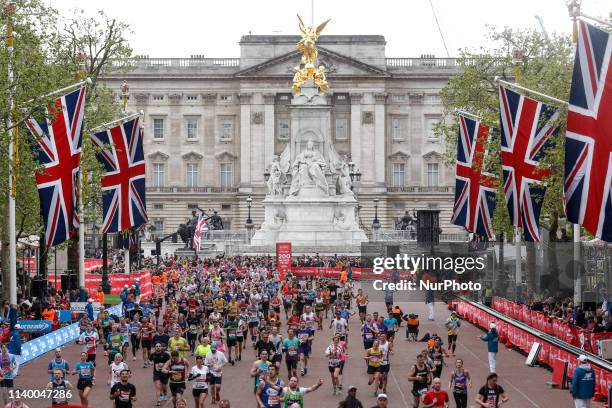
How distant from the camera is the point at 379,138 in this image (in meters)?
130

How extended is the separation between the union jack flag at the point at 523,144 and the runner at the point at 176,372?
1332cm

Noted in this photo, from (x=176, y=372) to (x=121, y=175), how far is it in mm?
19451

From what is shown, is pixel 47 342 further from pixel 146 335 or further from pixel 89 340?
pixel 89 340

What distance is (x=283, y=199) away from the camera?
90.4 meters

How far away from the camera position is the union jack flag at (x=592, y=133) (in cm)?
2394

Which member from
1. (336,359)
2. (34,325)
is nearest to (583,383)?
(336,359)

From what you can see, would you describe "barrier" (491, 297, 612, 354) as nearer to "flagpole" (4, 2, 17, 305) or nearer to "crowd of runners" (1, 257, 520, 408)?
"crowd of runners" (1, 257, 520, 408)

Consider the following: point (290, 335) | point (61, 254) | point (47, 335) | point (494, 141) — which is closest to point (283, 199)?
point (61, 254)

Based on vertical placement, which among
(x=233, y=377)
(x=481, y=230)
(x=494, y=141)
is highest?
(x=494, y=141)

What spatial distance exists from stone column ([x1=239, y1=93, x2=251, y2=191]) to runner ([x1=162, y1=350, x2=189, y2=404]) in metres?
103

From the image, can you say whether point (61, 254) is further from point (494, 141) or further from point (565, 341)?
point (565, 341)

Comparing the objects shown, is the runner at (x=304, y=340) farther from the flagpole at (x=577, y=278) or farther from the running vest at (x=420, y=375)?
the flagpole at (x=577, y=278)

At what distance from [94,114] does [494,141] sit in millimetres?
19829

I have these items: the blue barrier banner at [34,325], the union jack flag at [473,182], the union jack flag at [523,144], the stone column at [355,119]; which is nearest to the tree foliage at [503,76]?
the union jack flag at [473,182]
